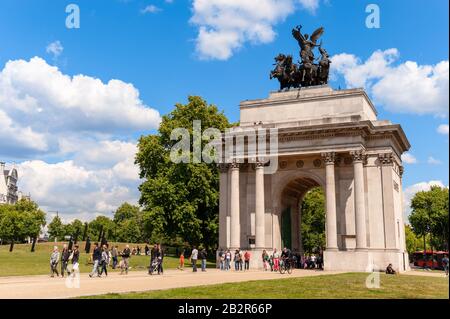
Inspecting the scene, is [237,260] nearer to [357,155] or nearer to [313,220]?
[357,155]

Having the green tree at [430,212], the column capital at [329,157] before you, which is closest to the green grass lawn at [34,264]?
the column capital at [329,157]

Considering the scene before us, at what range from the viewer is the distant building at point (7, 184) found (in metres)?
146

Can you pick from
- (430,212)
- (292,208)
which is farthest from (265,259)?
(430,212)

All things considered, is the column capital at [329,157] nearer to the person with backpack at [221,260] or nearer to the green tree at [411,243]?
the person with backpack at [221,260]

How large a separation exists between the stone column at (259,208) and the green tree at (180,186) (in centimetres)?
989

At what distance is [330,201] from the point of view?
125 ft

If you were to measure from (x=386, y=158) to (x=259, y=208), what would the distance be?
11347 millimetres

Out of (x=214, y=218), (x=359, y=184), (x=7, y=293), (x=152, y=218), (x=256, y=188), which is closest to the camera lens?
(x=7, y=293)

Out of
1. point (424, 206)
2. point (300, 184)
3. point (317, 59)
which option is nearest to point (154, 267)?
point (300, 184)

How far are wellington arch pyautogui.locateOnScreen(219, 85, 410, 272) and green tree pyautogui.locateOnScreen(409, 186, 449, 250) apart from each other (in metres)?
39.2

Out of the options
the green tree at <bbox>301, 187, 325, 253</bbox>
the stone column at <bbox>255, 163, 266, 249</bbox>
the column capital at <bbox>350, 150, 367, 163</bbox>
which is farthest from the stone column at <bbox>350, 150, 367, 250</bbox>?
the green tree at <bbox>301, 187, 325, 253</bbox>
